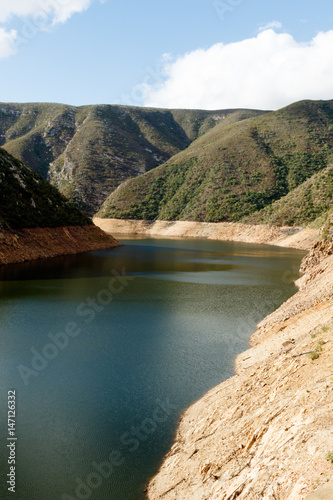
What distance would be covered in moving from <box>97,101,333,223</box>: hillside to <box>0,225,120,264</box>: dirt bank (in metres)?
48.0

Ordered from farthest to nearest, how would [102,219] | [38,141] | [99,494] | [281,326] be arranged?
[38,141] < [102,219] < [281,326] < [99,494]

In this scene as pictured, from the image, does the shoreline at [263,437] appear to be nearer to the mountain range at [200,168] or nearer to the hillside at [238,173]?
the mountain range at [200,168]

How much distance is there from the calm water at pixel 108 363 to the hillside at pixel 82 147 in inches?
4340

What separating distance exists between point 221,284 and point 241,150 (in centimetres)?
9793

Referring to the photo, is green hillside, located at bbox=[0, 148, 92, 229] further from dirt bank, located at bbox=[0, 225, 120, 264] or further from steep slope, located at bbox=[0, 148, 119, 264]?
dirt bank, located at bbox=[0, 225, 120, 264]

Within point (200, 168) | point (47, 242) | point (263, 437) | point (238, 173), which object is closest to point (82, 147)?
point (200, 168)

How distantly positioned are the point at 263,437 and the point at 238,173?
115921 mm

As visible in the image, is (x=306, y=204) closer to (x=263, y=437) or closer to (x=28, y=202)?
(x=28, y=202)

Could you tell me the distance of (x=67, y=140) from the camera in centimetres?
18038

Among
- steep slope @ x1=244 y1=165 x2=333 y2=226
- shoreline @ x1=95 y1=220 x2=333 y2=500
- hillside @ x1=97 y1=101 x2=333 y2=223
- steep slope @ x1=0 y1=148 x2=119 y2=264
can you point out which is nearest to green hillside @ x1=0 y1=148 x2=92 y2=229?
steep slope @ x1=0 y1=148 x2=119 y2=264

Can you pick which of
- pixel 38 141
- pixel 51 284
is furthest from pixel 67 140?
pixel 51 284

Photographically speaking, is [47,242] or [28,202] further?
[28,202]

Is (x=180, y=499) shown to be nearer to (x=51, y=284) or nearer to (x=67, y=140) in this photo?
(x=51, y=284)

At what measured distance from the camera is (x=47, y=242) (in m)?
56.4
